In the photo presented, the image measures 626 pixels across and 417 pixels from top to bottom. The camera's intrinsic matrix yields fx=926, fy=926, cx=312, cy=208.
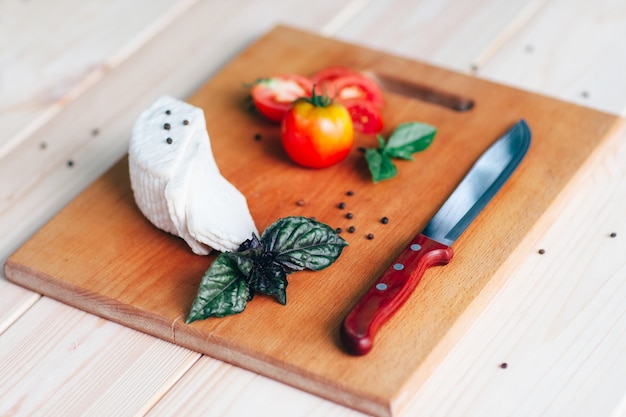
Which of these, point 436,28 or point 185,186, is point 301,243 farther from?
point 436,28

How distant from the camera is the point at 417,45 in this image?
241 cm

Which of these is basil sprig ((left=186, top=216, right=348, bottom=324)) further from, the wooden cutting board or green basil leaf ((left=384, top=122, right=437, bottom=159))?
green basil leaf ((left=384, top=122, right=437, bottom=159))

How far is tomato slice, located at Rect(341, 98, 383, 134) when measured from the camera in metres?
2.00

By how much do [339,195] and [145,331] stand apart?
49cm

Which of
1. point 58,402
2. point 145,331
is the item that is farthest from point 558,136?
point 58,402

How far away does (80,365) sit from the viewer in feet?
5.09

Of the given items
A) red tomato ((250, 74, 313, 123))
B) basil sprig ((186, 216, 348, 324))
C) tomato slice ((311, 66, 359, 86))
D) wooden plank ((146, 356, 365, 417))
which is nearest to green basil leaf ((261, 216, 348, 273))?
basil sprig ((186, 216, 348, 324))

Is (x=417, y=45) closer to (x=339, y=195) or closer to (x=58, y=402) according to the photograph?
(x=339, y=195)

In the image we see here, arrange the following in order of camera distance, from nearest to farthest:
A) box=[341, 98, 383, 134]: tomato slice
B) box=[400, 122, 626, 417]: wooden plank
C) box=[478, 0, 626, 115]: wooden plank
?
box=[400, 122, 626, 417]: wooden plank, box=[341, 98, 383, 134]: tomato slice, box=[478, 0, 626, 115]: wooden plank

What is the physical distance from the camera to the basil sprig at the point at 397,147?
1881mm

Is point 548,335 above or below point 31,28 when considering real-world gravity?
above

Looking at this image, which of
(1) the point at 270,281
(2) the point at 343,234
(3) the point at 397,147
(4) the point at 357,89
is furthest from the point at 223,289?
(4) the point at 357,89

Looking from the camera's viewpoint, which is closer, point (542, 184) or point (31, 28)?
point (542, 184)

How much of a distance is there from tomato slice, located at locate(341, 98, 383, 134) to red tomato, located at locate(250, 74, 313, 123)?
0.12m
